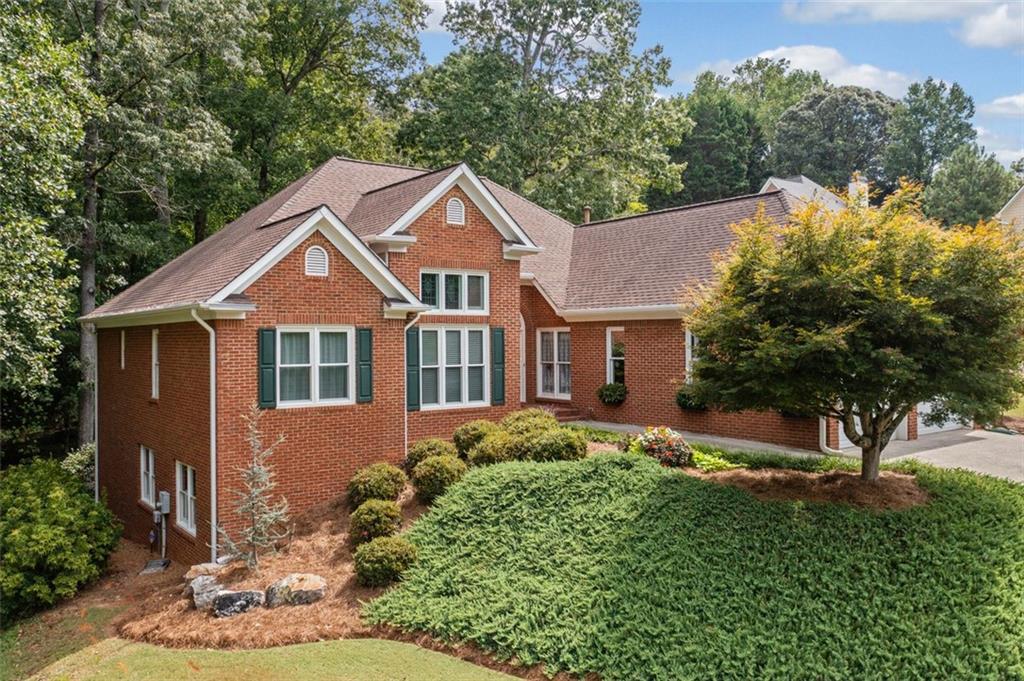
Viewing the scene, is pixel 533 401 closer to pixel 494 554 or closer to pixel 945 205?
pixel 494 554

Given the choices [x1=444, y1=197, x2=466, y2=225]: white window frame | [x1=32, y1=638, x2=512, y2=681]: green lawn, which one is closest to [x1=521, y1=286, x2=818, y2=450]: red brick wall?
[x1=444, y1=197, x2=466, y2=225]: white window frame

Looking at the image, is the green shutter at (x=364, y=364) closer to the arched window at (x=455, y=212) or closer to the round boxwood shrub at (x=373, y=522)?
the round boxwood shrub at (x=373, y=522)

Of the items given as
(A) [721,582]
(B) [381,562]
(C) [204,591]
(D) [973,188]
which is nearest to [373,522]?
(B) [381,562]

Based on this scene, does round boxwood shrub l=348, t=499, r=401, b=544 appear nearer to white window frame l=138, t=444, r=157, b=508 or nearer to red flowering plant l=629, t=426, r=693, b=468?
A: red flowering plant l=629, t=426, r=693, b=468

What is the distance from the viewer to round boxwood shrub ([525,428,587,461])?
13.3m

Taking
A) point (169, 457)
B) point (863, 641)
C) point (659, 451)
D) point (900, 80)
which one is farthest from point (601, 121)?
point (900, 80)

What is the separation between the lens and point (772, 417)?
1617 cm

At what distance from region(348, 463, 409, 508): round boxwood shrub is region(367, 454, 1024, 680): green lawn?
1.51 metres

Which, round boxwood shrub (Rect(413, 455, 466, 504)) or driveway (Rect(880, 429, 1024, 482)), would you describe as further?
driveway (Rect(880, 429, 1024, 482))

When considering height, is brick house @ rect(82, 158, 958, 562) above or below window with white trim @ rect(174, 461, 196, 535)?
above

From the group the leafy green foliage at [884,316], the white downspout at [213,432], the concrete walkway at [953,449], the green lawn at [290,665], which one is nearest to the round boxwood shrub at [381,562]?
the green lawn at [290,665]

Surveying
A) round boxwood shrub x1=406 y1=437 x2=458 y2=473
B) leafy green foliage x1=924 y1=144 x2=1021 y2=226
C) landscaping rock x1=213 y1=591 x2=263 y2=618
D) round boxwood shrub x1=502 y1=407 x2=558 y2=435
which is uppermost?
leafy green foliage x1=924 y1=144 x2=1021 y2=226

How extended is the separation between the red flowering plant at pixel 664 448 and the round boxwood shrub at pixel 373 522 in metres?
4.69

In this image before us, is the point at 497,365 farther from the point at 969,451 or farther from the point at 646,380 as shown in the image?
the point at 969,451
